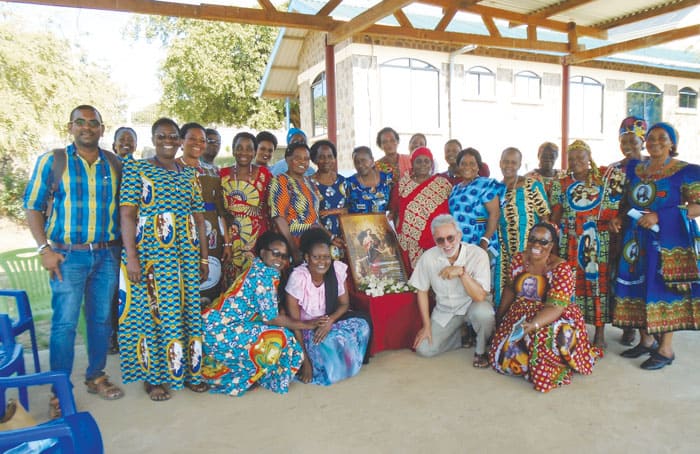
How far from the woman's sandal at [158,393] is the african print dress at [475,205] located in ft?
9.14

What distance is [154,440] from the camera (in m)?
2.93

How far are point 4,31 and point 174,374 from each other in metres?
12.0

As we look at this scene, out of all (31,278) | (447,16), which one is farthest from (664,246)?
(447,16)

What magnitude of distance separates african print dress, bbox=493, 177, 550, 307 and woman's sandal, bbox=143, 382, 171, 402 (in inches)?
114

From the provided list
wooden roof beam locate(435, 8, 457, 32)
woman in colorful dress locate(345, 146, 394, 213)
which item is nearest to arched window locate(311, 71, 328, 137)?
wooden roof beam locate(435, 8, 457, 32)

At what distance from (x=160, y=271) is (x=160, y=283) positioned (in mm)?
82

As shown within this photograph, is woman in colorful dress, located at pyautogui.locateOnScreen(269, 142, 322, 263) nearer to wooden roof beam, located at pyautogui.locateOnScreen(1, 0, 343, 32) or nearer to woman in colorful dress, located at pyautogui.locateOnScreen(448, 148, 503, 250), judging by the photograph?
woman in colorful dress, located at pyautogui.locateOnScreen(448, 148, 503, 250)

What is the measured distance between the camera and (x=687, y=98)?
16.7 meters

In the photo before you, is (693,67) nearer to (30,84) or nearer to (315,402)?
(315,402)

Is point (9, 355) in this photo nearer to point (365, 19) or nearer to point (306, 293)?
→ point (306, 293)

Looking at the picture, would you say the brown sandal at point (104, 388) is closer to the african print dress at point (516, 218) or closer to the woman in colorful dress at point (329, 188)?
the woman in colorful dress at point (329, 188)

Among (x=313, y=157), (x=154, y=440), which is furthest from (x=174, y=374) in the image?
(x=313, y=157)

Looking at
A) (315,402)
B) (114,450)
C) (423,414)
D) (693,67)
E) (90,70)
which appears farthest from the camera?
(693,67)

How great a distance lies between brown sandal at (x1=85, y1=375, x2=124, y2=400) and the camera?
350 centimetres
